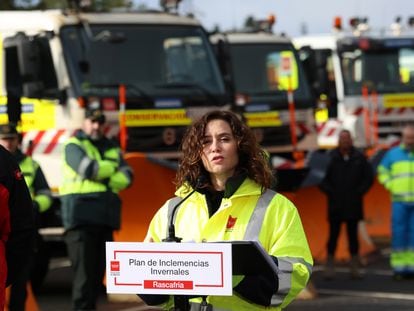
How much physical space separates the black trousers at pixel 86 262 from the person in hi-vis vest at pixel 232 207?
5.73 m

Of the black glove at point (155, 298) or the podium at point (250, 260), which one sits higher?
the podium at point (250, 260)

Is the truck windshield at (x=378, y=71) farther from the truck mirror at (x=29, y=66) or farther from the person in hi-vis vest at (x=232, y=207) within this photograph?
the person in hi-vis vest at (x=232, y=207)

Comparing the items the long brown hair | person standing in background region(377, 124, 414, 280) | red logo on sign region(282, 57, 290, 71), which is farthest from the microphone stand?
red logo on sign region(282, 57, 290, 71)

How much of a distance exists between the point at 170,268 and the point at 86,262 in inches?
242

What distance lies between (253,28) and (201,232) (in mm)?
17070

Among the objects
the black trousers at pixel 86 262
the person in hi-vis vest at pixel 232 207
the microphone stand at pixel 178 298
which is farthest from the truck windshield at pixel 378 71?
the microphone stand at pixel 178 298

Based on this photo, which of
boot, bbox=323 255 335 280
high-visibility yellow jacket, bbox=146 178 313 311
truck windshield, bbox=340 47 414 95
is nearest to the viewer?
high-visibility yellow jacket, bbox=146 178 313 311

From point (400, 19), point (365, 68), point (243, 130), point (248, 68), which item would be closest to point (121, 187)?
point (243, 130)

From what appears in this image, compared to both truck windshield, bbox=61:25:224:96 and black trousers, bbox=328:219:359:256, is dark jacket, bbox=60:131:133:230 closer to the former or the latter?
truck windshield, bbox=61:25:224:96

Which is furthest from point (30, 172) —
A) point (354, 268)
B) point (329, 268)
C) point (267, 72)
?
point (267, 72)

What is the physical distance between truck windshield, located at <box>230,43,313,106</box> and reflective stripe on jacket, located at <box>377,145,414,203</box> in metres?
3.14

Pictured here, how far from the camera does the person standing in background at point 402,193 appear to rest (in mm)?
14430

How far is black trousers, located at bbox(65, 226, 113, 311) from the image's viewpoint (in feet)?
34.0

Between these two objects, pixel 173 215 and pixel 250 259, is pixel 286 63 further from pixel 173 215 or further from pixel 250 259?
pixel 250 259
